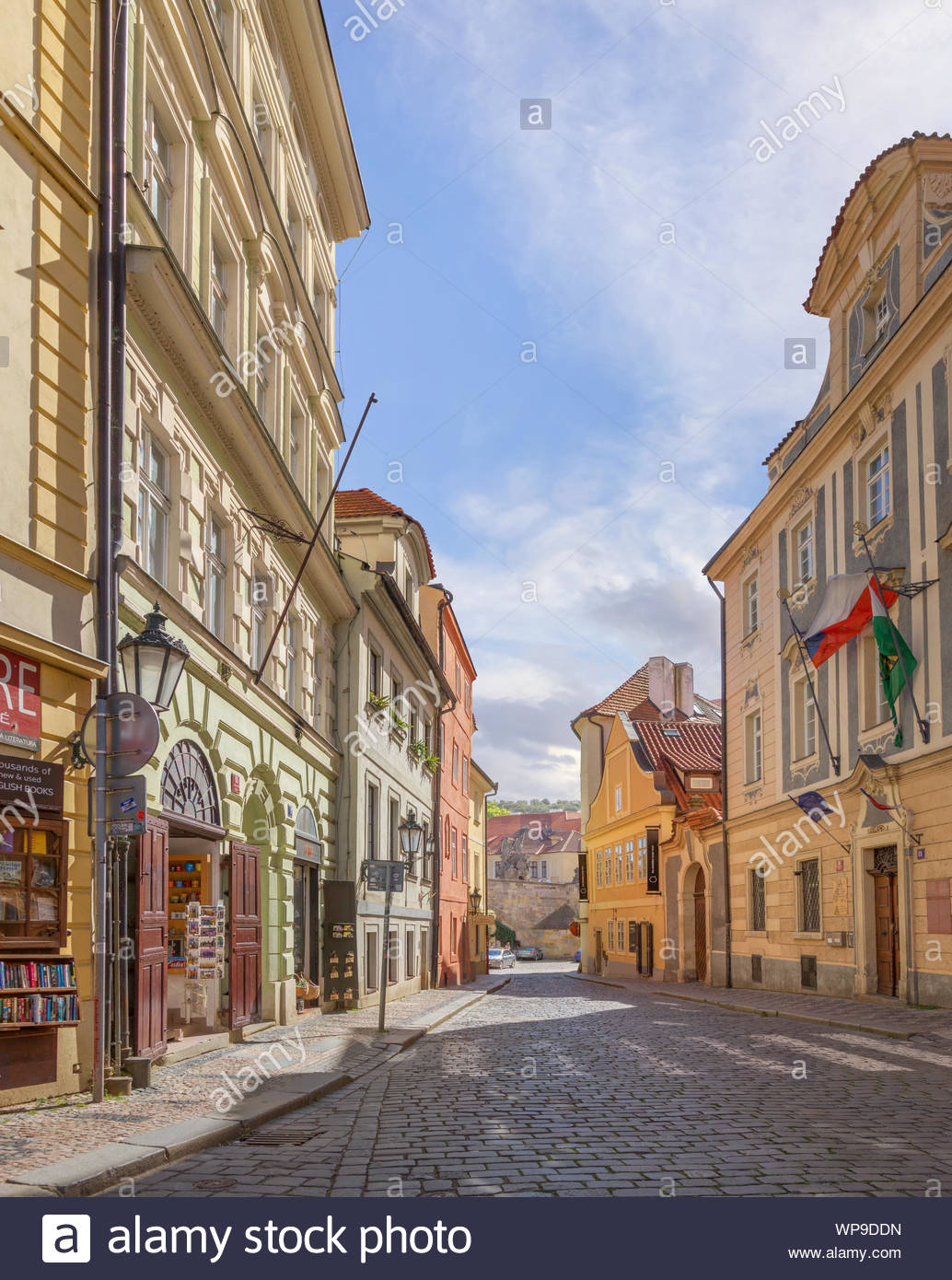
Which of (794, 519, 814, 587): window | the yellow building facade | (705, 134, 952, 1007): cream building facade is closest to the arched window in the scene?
the yellow building facade

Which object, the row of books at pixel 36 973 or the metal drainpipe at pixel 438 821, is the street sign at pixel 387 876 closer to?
the row of books at pixel 36 973

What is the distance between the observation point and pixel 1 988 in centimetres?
950

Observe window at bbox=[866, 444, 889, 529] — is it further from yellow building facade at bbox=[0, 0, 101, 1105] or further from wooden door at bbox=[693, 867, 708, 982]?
wooden door at bbox=[693, 867, 708, 982]

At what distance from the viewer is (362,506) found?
30547 millimetres

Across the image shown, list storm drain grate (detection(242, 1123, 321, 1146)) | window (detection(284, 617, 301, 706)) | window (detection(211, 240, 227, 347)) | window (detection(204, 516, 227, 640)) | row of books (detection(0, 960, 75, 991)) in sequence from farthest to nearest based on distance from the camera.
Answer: window (detection(284, 617, 301, 706)) → window (detection(211, 240, 227, 347)) → window (detection(204, 516, 227, 640)) → row of books (detection(0, 960, 75, 991)) → storm drain grate (detection(242, 1123, 321, 1146))

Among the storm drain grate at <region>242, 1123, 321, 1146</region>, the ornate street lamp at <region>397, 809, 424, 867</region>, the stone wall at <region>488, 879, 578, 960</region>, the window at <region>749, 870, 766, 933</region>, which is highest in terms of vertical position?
the ornate street lamp at <region>397, 809, 424, 867</region>

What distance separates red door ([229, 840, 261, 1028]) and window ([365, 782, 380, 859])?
29.7ft

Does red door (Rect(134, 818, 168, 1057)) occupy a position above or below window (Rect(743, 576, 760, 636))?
below

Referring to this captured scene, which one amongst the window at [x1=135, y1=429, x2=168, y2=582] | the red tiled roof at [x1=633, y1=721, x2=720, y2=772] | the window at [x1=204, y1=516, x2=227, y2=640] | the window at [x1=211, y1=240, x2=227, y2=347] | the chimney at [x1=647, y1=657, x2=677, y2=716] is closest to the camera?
the window at [x1=135, y1=429, x2=168, y2=582]

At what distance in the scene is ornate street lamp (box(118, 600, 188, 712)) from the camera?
34.8 feet

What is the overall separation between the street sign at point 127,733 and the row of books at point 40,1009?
183 centimetres

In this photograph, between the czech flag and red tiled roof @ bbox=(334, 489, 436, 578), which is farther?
red tiled roof @ bbox=(334, 489, 436, 578)
